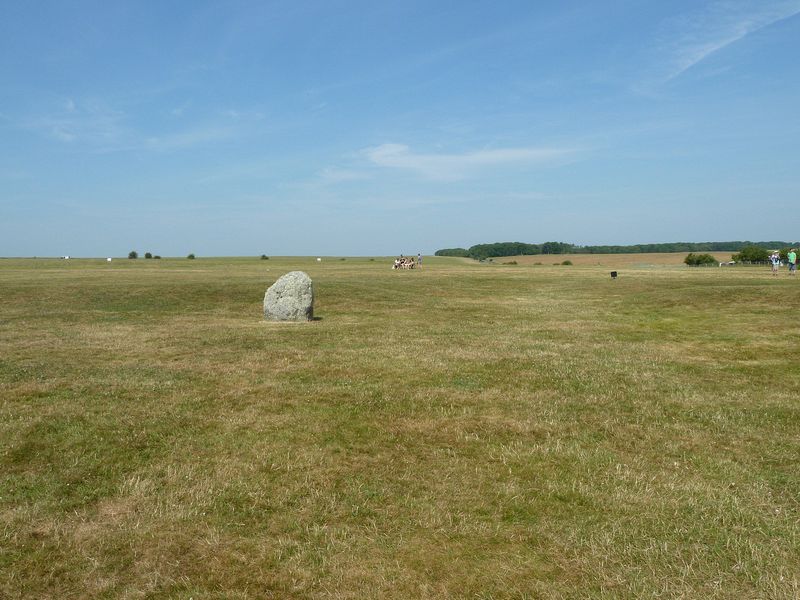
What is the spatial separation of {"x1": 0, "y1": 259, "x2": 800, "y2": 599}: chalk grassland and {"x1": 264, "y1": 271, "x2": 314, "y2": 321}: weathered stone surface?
25.1 feet

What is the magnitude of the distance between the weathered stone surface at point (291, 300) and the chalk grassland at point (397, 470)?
25.1 feet

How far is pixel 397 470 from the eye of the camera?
981 cm

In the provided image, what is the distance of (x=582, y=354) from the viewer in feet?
65.9

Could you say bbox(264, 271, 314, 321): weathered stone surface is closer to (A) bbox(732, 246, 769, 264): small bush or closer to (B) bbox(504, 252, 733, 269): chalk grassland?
(B) bbox(504, 252, 733, 269): chalk grassland

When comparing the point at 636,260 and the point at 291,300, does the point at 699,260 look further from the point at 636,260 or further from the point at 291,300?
the point at 291,300

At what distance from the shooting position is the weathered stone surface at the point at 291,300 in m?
28.9

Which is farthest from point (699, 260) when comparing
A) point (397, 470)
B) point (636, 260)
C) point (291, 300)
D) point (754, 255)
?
point (397, 470)

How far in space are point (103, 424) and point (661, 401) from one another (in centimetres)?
1357

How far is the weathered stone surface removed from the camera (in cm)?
2889

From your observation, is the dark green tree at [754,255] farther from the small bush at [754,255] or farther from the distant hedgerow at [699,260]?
the distant hedgerow at [699,260]

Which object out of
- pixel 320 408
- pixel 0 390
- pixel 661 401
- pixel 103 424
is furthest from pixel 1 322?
pixel 661 401

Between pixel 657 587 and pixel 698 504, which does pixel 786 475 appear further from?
pixel 657 587

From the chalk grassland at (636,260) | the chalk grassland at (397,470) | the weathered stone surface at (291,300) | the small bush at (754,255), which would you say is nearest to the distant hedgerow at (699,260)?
the chalk grassland at (636,260)

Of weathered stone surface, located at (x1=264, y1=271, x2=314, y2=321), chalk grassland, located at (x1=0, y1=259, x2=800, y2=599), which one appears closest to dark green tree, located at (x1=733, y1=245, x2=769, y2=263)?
chalk grassland, located at (x1=0, y1=259, x2=800, y2=599)
